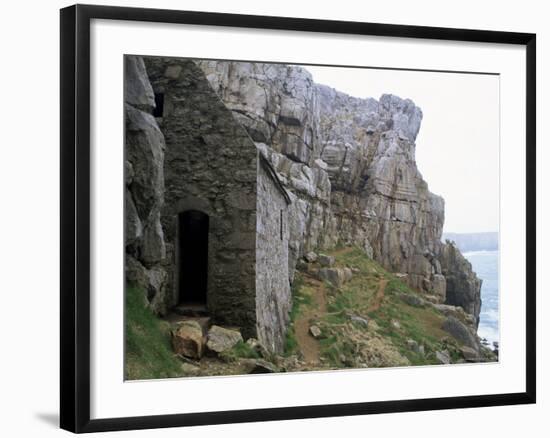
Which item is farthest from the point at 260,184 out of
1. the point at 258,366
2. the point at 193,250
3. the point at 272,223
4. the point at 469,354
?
the point at 469,354

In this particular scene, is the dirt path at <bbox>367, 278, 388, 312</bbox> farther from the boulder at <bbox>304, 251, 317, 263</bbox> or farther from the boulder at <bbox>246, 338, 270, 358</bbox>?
the boulder at <bbox>246, 338, 270, 358</bbox>

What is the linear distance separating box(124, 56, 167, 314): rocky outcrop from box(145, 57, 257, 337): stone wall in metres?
1.15

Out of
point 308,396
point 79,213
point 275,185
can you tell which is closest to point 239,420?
point 308,396

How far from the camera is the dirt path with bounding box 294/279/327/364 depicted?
36.5ft

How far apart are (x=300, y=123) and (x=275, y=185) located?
2105 millimetres

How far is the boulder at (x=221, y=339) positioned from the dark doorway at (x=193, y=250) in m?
0.90

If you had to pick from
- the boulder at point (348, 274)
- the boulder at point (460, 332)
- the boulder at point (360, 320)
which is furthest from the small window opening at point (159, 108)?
the boulder at point (460, 332)

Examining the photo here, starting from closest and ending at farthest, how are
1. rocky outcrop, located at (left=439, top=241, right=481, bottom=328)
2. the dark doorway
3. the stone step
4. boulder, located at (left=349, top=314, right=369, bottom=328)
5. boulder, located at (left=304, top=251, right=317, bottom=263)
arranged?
the stone step, rocky outcrop, located at (left=439, top=241, right=481, bottom=328), the dark doorway, boulder, located at (left=349, top=314, right=369, bottom=328), boulder, located at (left=304, top=251, right=317, bottom=263)

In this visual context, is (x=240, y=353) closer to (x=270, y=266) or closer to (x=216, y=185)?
(x=216, y=185)

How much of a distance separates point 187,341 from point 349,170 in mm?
6205

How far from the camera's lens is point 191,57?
9.40 metres

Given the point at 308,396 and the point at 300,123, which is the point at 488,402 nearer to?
the point at 308,396

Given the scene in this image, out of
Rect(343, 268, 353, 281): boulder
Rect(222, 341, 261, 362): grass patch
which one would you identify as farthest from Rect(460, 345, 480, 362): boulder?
Rect(343, 268, 353, 281): boulder

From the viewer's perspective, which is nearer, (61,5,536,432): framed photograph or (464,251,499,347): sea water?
(61,5,536,432): framed photograph
